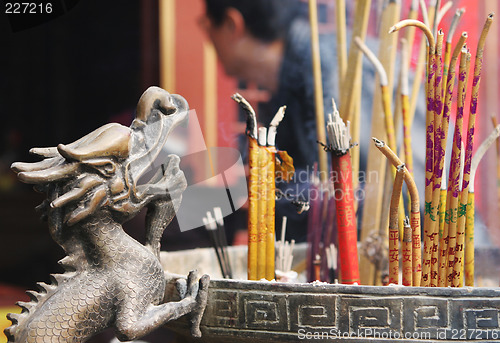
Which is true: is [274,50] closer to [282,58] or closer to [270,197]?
[282,58]

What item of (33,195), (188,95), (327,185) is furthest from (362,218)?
(33,195)

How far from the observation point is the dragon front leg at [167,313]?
1.90 feet

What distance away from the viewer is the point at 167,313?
0.60 m

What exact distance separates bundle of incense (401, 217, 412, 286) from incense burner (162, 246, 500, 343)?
0.09m

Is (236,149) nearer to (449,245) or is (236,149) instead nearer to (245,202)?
(245,202)

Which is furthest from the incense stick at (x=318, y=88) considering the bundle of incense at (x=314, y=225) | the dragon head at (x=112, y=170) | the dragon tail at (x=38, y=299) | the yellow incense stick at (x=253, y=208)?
the dragon tail at (x=38, y=299)

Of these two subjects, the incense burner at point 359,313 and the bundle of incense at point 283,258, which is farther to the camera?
the bundle of incense at point 283,258

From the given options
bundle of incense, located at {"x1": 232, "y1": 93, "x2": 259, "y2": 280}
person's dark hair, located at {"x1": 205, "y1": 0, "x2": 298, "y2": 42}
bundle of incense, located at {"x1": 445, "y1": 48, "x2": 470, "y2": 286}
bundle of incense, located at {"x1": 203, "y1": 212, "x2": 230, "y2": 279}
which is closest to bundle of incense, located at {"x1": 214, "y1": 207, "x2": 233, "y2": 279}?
bundle of incense, located at {"x1": 203, "y1": 212, "x2": 230, "y2": 279}

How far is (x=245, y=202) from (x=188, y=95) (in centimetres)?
30

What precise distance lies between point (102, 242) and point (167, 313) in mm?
103

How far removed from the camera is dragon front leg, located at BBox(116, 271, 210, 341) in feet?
1.90

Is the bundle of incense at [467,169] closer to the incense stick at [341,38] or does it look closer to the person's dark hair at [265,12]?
the incense stick at [341,38]

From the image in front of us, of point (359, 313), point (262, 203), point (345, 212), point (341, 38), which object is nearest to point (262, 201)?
point (262, 203)

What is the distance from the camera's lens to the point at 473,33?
99cm
